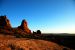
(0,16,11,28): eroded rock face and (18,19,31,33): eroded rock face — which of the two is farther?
(18,19,31,33): eroded rock face

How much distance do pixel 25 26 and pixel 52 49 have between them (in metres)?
55.7

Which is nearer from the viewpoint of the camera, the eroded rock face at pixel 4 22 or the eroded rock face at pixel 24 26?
the eroded rock face at pixel 4 22

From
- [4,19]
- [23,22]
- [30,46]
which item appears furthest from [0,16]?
[30,46]

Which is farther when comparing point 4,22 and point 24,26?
point 24,26

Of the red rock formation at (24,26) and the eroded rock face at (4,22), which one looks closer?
the eroded rock face at (4,22)

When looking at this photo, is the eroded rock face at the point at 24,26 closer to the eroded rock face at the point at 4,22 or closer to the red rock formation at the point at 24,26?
the red rock formation at the point at 24,26

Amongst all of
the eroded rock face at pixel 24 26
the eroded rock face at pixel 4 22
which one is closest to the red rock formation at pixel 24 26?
the eroded rock face at pixel 24 26

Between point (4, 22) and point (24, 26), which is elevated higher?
point (4, 22)

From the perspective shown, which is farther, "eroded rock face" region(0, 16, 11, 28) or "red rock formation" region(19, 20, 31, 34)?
"red rock formation" region(19, 20, 31, 34)

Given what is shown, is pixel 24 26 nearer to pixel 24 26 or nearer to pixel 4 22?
pixel 24 26

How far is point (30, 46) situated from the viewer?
2344cm

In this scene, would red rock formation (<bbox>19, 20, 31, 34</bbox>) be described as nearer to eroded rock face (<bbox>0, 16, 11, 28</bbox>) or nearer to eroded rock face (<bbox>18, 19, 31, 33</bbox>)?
eroded rock face (<bbox>18, 19, 31, 33</bbox>)

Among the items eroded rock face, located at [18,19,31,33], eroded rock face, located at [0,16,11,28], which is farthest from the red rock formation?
eroded rock face, located at [0,16,11,28]

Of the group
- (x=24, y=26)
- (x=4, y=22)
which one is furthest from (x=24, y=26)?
(x=4, y=22)
